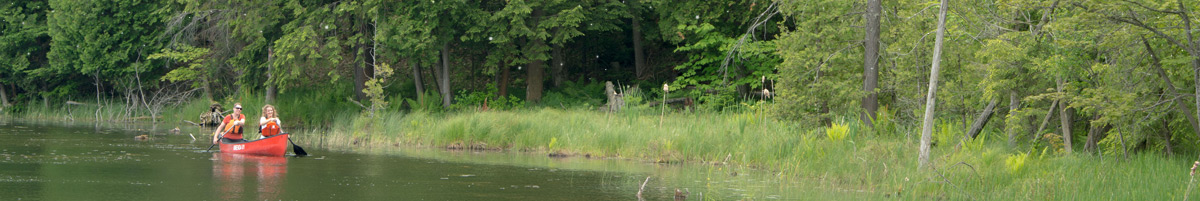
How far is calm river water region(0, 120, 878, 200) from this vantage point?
13.4 meters

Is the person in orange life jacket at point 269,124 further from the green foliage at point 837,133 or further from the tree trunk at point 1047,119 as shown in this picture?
the tree trunk at point 1047,119

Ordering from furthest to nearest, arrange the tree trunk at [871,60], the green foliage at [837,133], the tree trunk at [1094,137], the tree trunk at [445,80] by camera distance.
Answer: the tree trunk at [445,80]
the tree trunk at [871,60]
the green foliage at [837,133]
the tree trunk at [1094,137]

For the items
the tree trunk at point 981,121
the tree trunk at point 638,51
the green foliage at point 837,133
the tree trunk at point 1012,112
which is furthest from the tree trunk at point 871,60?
the tree trunk at point 638,51

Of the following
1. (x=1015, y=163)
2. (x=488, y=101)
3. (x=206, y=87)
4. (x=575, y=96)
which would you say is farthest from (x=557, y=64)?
(x=1015, y=163)

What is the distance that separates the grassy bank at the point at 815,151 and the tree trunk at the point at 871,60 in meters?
0.57

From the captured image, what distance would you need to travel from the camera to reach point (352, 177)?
15648 millimetres

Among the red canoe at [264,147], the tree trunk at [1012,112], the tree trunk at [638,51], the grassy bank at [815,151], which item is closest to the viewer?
the grassy bank at [815,151]

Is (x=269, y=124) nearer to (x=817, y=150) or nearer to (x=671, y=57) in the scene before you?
(x=817, y=150)

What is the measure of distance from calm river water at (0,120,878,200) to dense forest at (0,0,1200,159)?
9.39 ft

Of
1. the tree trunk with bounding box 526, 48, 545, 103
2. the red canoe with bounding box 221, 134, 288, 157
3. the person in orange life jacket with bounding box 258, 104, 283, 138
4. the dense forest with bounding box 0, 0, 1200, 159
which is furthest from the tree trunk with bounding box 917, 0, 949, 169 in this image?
the tree trunk with bounding box 526, 48, 545, 103

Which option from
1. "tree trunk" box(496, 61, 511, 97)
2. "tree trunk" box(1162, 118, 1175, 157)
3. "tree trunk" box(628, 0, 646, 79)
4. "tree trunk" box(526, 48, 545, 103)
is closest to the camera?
"tree trunk" box(1162, 118, 1175, 157)

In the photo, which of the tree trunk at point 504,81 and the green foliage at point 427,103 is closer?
the green foliage at point 427,103

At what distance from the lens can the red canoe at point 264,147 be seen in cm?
1975

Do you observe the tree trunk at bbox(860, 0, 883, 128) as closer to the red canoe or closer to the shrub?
the shrub
